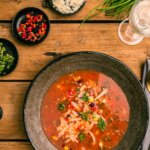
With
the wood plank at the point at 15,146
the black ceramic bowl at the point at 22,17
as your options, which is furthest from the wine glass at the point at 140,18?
the wood plank at the point at 15,146

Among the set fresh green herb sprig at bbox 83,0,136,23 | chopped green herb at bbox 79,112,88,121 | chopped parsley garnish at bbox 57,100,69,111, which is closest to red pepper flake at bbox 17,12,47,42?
fresh green herb sprig at bbox 83,0,136,23

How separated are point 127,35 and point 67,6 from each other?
15.3 inches

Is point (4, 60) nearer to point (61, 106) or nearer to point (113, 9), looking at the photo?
point (61, 106)

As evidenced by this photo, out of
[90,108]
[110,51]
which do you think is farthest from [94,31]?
[90,108]

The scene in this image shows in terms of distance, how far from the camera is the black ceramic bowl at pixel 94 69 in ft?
8.65

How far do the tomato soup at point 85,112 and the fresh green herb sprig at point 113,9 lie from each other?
35cm

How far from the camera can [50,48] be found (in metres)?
2.76

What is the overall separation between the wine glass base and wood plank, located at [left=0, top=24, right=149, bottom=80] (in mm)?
23

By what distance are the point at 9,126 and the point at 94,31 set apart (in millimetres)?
748

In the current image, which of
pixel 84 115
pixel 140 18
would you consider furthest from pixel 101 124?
pixel 140 18

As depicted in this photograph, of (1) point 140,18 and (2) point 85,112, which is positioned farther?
A: (2) point 85,112

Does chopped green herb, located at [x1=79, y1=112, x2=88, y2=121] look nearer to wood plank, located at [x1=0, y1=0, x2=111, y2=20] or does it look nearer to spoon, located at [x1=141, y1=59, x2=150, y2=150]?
spoon, located at [x1=141, y1=59, x2=150, y2=150]

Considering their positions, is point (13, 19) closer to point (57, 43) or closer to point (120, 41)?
point (57, 43)

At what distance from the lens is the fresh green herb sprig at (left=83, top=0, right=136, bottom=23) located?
270 cm
